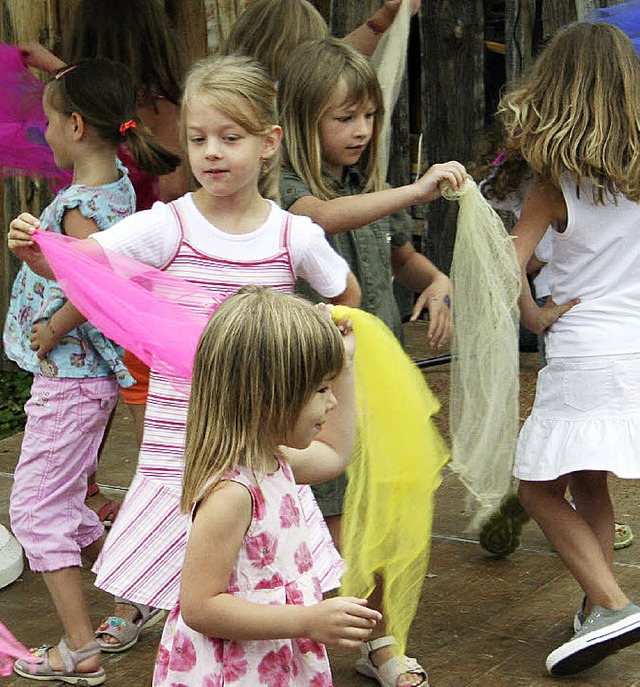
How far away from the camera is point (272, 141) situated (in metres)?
3.43

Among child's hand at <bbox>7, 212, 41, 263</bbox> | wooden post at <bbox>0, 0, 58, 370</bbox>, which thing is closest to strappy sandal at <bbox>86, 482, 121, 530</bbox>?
child's hand at <bbox>7, 212, 41, 263</bbox>

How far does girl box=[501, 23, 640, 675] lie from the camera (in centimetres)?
363

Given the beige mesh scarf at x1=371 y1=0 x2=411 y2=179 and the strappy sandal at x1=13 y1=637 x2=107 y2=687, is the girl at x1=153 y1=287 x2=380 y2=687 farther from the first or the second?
the beige mesh scarf at x1=371 y1=0 x2=411 y2=179

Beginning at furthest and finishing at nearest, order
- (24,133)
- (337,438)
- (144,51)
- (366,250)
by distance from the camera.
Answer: (144,51), (24,133), (366,250), (337,438)

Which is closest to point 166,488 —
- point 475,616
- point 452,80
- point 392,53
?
point 475,616

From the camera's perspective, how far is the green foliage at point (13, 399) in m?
6.93

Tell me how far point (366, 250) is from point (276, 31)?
2.84ft

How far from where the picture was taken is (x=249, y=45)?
4.30m

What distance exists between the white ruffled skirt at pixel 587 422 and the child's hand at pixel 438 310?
16.7 inches

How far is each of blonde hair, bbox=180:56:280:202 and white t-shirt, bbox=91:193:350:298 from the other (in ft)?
0.77

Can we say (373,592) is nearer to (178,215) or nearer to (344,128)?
(178,215)

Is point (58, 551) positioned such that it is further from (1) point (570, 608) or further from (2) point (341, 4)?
(2) point (341, 4)

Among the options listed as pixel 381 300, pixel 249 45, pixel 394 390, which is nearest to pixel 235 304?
pixel 394 390

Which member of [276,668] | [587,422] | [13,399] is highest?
[276,668]
